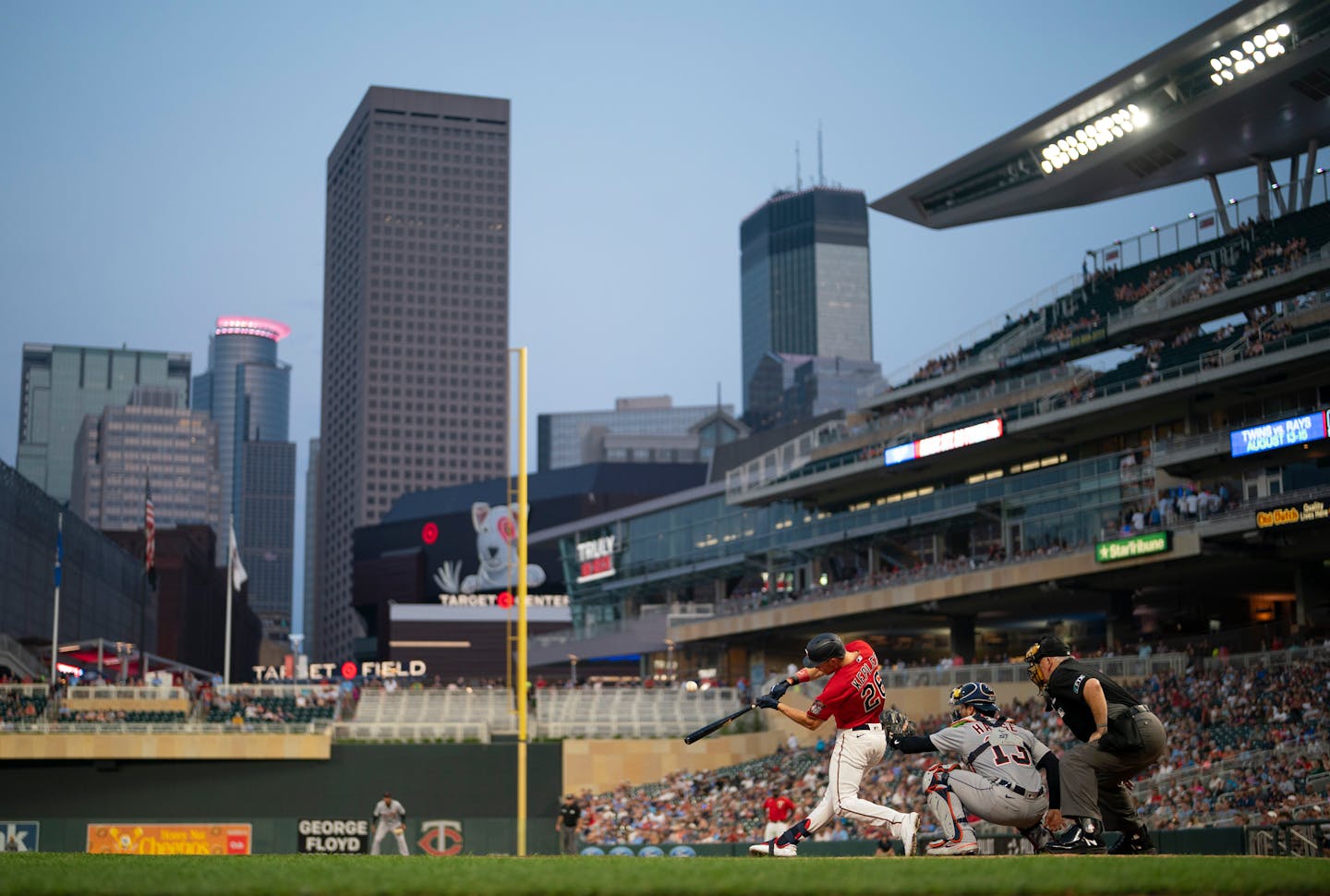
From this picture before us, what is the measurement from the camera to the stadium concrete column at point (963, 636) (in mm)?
59441

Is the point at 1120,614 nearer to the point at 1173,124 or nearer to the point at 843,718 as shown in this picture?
the point at 1173,124

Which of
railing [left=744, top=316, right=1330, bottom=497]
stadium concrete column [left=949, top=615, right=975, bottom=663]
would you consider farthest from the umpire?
stadium concrete column [left=949, top=615, right=975, bottom=663]

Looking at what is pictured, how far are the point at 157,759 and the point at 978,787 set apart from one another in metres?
37.5

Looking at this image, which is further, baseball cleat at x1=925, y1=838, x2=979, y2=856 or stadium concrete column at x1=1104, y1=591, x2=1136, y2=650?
stadium concrete column at x1=1104, y1=591, x2=1136, y2=650

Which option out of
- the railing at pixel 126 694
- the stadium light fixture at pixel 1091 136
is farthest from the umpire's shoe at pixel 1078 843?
the stadium light fixture at pixel 1091 136

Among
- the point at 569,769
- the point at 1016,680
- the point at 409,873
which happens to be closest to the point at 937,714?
the point at 1016,680

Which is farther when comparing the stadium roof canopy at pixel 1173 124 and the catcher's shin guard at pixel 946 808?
the stadium roof canopy at pixel 1173 124

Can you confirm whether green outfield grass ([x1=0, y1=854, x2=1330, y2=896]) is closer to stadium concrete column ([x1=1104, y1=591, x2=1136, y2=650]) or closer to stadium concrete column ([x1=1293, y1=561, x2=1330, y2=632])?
stadium concrete column ([x1=1293, y1=561, x2=1330, y2=632])

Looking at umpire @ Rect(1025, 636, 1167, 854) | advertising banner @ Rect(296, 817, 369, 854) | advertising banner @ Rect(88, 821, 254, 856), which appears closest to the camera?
umpire @ Rect(1025, 636, 1167, 854)

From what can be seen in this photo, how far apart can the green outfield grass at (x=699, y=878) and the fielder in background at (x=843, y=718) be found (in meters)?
1.99

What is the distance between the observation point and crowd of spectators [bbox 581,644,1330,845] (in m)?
29.7

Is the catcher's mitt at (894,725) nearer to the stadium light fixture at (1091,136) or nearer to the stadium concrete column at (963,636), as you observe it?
the stadium concrete column at (963,636)

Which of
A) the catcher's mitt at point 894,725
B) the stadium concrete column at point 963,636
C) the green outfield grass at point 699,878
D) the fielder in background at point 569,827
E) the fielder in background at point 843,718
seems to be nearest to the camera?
the green outfield grass at point 699,878

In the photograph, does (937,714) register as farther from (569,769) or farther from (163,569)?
(163,569)
